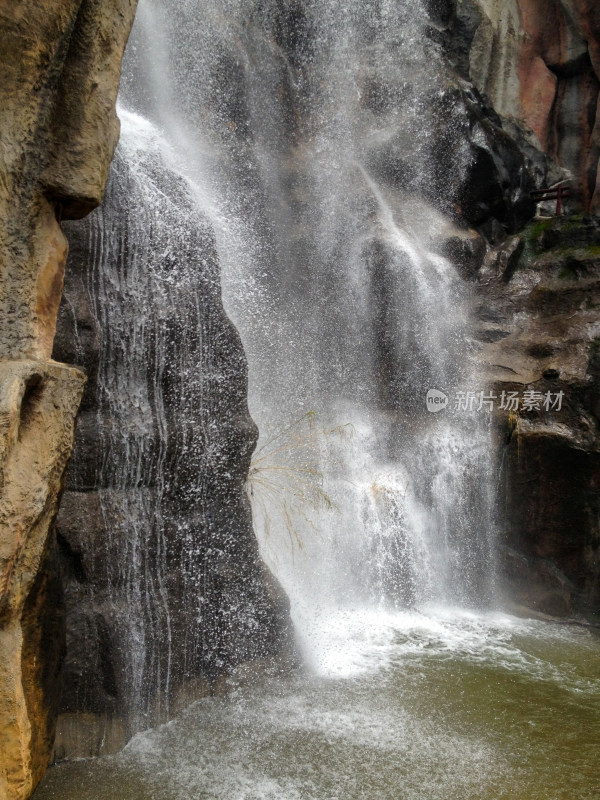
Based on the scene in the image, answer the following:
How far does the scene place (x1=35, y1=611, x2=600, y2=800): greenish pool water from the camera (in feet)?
11.0

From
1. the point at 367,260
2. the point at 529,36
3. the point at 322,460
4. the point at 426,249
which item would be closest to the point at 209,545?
the point at 322,460

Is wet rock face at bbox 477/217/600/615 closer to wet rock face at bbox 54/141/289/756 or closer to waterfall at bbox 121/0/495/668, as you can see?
waterfall at bbox 121/0/495/668

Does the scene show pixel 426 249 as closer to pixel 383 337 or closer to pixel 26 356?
pixel 383 337

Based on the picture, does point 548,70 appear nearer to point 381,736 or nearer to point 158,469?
point 158,469

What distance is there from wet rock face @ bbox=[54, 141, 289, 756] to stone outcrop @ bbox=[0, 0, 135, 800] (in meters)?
0.82

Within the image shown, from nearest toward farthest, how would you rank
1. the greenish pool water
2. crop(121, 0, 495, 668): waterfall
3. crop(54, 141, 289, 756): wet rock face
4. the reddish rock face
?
the greenish pool water < crop(54, 141, 289, 756): wet rock face < crop(121, 0, 495, 668): waterfall < the reddish rock face

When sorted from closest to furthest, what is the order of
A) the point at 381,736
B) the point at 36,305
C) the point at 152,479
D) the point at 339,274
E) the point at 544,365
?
the point at 36,305 < the point at 381,736 < the point at 152,479 < the point at 544,365 < the point at 339,274

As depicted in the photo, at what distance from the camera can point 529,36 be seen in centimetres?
1124

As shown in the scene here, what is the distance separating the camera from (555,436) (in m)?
6.51

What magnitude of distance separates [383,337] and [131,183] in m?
3.80

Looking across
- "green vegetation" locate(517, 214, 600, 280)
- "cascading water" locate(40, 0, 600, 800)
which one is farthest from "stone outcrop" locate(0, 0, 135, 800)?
"green vegetation" locate(517, 214, 600, 280)

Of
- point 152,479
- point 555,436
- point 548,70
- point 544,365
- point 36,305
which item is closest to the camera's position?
point 36,305

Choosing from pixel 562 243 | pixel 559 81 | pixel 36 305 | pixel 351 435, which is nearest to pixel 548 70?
pixel 559 81

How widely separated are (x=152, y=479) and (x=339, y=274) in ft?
14.5
